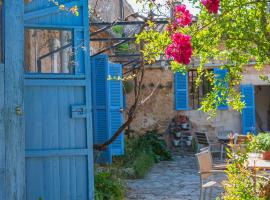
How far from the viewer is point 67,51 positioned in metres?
5.78

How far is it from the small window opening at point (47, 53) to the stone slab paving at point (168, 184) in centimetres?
253

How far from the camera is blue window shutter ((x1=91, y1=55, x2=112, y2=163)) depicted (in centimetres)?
996

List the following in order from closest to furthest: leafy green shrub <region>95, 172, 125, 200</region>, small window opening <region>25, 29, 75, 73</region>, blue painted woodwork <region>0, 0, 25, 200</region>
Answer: blue painted woodwork <region>0, 0, 25, 200</region>
small window opening <region>25, 29, 75, 73</region>
leafy green shrub <region>95, 172, 125, 200</region>

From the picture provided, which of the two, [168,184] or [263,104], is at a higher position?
[263,104]

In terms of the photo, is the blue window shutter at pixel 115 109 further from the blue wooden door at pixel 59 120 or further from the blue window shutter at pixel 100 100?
the blue wooden door at pixel 59 120

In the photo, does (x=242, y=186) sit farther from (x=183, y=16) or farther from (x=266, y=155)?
(x=266, y=155)

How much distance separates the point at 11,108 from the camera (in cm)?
448

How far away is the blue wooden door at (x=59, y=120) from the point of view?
5.04 metres

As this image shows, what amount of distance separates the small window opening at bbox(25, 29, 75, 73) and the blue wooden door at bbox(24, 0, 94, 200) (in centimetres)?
62

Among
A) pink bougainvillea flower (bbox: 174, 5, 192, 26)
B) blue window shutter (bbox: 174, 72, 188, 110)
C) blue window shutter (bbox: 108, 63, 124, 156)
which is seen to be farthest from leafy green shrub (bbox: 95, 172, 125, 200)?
blue window shutter (bbox: 174, 72, 188, 110)

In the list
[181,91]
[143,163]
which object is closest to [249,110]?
[181,91]

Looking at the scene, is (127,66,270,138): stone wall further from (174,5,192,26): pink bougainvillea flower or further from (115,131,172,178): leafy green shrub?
(174,5,192,26): pink bougainvillea flower

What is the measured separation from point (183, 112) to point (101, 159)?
5.17 meters

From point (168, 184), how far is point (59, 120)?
435 cm
